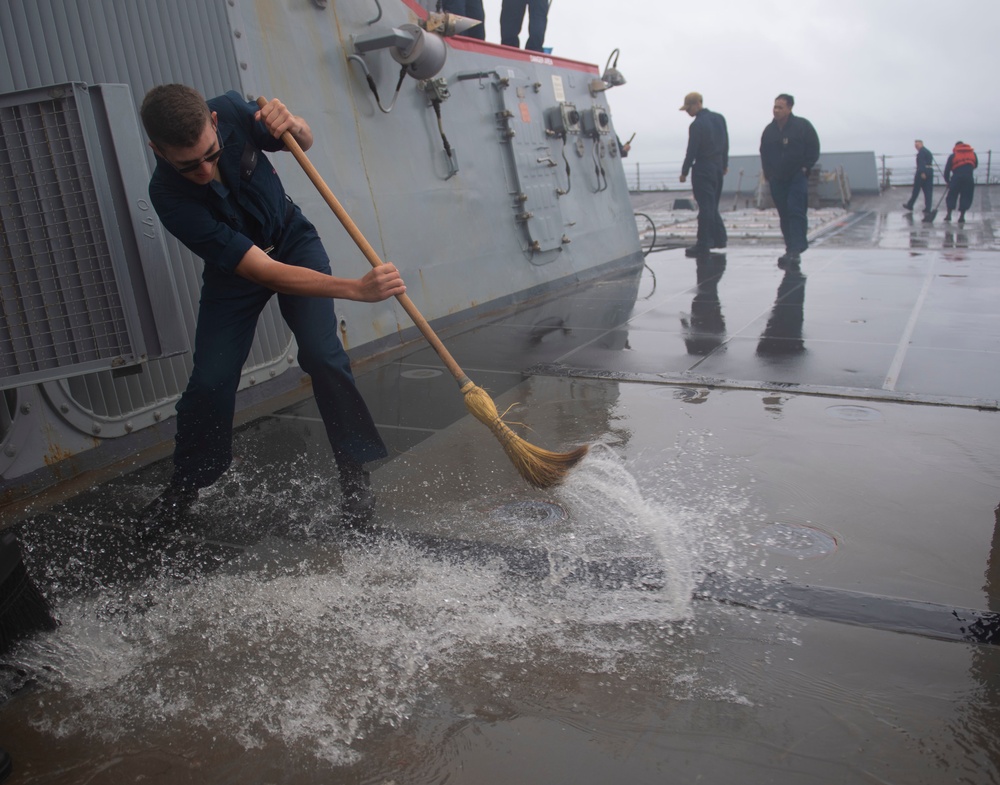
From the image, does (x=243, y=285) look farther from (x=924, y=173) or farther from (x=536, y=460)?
(x=924, y=173)

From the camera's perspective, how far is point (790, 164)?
1012 centimetres

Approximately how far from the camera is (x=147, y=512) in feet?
10.6

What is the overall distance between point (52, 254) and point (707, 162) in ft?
31.6

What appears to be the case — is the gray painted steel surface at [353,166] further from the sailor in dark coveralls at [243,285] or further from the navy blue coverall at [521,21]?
the navy blue coverall at [521,21]

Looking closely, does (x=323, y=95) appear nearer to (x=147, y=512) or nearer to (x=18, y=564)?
(x=147, y=512)

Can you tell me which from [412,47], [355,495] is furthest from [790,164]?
[355,495]

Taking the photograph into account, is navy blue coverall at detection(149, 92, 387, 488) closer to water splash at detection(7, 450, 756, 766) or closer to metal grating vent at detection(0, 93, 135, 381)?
metal grating vent at detection(0, 93, 135, 381)

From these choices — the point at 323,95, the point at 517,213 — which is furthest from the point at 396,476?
the point at 517,213

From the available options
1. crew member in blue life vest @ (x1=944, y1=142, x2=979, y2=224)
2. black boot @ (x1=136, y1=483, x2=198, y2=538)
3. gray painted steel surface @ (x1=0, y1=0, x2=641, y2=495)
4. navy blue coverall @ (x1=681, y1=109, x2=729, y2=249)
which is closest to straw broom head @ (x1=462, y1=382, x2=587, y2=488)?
black boot @ (x1=136, y1=483, x2=198, y2=538)

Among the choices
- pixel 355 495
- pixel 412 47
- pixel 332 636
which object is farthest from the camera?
pixel 412 47

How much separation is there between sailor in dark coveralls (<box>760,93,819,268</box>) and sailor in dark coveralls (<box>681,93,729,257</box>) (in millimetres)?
935

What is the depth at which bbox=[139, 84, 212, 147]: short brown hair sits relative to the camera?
103 inches

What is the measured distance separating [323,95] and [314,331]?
290 centimetres

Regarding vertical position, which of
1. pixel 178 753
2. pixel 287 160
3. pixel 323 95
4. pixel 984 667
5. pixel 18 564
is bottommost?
pixel 984 667
